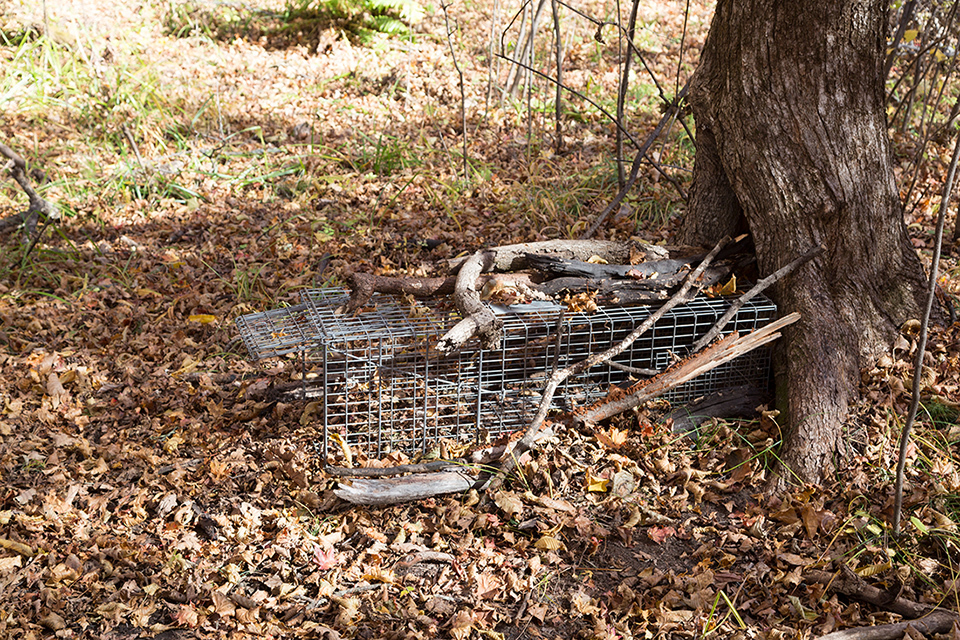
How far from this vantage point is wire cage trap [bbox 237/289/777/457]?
3297 millimetres

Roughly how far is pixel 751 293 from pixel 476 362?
4.24 ft

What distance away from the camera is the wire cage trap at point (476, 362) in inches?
130

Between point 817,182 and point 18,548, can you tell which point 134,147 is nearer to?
point 18,548

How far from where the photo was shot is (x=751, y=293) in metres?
3.40

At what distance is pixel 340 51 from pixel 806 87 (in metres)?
6.15

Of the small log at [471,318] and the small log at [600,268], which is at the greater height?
the small log at [600,268]

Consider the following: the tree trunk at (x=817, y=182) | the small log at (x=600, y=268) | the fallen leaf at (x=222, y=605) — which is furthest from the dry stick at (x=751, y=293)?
the fallen leaf at (x=222, y=605)

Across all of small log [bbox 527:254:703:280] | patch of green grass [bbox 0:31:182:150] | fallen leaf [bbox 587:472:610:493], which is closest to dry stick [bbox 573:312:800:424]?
fallen leaf [bbox 587:472:610:493]

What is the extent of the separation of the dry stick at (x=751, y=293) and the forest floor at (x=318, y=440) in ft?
1.33

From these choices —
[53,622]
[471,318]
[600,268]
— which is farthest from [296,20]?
[53,622]

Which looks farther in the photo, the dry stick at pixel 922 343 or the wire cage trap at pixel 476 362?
the wire cage trap at pixel 476 362

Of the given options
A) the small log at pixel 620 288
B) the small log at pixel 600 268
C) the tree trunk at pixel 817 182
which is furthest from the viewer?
the small log at pixel 600 268

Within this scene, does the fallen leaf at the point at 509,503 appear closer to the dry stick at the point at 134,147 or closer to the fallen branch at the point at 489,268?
the fallen branch at the point at 489,268

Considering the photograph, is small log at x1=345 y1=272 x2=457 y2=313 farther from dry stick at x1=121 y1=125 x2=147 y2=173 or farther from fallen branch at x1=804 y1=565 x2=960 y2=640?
dry stick at x1=121 y1=125 x2=147 y2=173
